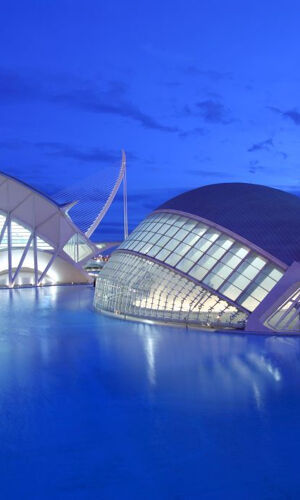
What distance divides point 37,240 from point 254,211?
30.4 metres

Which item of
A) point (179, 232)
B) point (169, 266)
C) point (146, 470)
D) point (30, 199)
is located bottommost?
point (146, 470)

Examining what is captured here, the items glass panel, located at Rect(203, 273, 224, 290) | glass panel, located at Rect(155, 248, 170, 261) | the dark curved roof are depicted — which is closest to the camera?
glass panel, located at Rect(203, 273, 224, 290)

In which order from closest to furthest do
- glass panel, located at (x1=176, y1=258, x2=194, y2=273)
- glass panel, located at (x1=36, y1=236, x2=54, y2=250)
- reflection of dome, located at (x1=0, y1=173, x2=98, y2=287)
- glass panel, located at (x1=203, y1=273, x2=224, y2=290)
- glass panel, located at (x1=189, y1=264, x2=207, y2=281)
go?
glass panel, located at (x1=203, y1=273, x2=224, y2=290)
glass panel, located at (x1=189, y1=264, x2=207, y2=281)
glass panel, located at (x1=176, y1=258, x2=194, y2=273)
reflection of dome, located at (x1=0, y1=173, x2=98, y2=287)
glass panel, located at (x1=36, y1=236, x2=54, y2=250)

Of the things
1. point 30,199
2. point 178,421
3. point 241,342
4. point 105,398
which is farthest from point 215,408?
point 30,199

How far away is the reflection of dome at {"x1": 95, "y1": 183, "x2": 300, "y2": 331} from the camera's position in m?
18.4

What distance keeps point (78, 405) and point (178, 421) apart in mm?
2220

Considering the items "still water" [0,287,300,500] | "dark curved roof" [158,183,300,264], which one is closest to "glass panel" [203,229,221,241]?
"dark curved roof" [158,183,300,264]

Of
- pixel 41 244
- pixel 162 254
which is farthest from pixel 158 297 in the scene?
pixel 41 244

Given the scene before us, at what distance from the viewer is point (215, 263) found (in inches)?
792

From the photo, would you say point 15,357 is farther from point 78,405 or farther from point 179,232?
point 179,232

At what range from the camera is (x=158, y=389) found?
10.9 metres

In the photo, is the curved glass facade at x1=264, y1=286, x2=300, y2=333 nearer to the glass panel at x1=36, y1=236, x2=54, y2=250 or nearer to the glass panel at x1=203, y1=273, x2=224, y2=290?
the glass panel at x1=203, y1=273, x2=224, y2=290

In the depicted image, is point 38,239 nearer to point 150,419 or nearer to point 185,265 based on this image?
point 185,265

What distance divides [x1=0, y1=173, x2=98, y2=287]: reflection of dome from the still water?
92.0 ft
